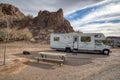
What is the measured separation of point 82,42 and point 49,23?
36487 mm

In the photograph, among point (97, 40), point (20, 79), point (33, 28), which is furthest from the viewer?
point (33, 28)

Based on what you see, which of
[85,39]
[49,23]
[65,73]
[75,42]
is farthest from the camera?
[49,23]

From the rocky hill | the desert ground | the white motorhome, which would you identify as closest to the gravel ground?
the desert ground

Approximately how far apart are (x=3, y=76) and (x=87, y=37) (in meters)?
13.1

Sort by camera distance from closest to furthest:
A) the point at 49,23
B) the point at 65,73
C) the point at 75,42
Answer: the point at 65,73 → the point at 75,42 → the point at 49,23

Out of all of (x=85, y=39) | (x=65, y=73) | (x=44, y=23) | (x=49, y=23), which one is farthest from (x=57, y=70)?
(x=44, y=23)

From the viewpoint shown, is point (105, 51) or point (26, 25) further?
point (26, 25)

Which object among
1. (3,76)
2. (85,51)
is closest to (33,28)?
(85,51)

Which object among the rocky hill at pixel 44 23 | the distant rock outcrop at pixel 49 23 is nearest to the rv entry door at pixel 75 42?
the distant rock outcrop at pixel 49 23

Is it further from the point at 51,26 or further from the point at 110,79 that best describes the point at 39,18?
the point at 110,79

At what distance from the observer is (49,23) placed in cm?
5400

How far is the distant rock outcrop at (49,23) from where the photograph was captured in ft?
165

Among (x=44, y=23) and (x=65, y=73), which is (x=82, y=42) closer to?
(x=65, y=73)

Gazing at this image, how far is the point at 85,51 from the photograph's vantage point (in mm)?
18891
